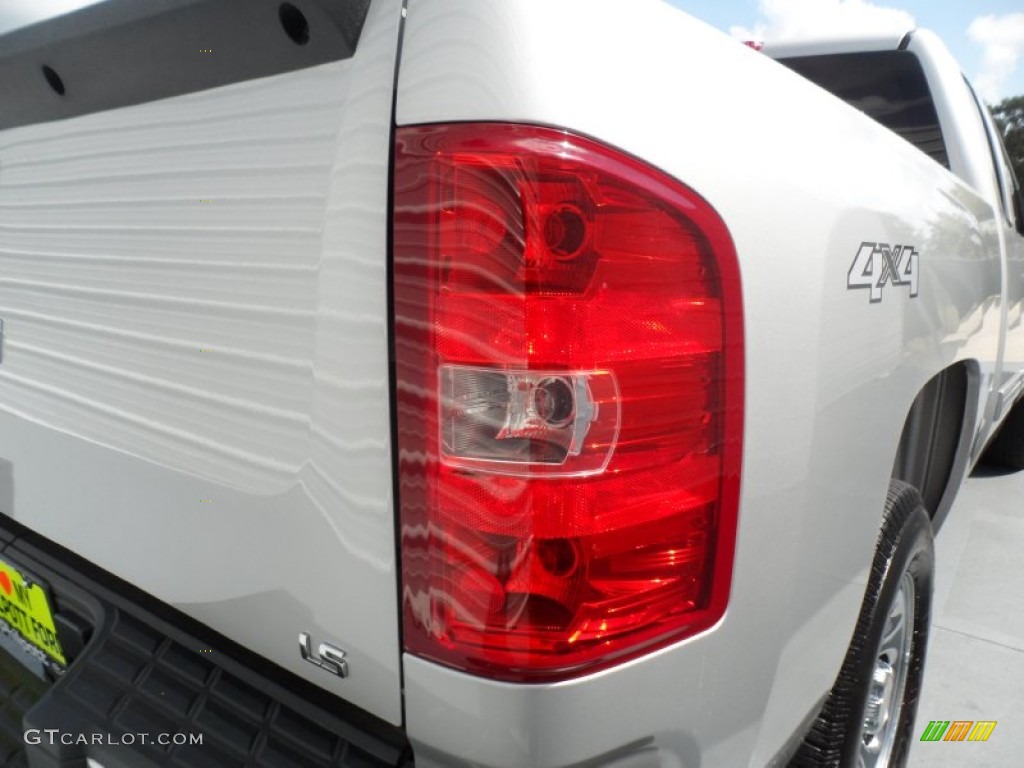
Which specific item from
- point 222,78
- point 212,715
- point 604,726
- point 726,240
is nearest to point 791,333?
point 726,240

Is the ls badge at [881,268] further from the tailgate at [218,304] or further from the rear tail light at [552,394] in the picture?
the tailgate at [218,304]

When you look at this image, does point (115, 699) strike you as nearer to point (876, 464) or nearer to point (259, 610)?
point (259, 610)

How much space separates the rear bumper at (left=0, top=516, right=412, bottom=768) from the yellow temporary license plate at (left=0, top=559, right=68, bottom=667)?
36 millimetres

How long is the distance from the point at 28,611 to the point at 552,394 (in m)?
1.25

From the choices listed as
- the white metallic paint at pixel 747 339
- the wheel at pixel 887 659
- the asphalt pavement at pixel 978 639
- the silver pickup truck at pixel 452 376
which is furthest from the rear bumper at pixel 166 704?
the asphalt pavement at pixel 978 639

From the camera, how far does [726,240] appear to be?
0.93 m

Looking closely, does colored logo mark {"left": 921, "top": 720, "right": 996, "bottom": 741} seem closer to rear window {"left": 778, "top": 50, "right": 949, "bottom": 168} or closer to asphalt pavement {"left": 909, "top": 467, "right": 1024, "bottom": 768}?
asphalt pavement {"left": 909, "top": 467, "right": 1024, "bottom": 768}

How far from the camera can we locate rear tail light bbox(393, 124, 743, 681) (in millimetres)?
850

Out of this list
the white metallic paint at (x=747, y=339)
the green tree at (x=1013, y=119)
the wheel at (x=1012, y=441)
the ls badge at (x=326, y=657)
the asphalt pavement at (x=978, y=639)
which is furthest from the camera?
the green tree at (x=1013, y=119)

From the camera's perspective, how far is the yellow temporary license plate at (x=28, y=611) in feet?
4.95

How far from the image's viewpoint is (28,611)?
1568 mm

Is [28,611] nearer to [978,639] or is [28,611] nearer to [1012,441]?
[978,639]

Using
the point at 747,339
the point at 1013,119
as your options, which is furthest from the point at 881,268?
the point at 1013,119

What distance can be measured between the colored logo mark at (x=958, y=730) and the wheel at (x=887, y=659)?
0.98ft
